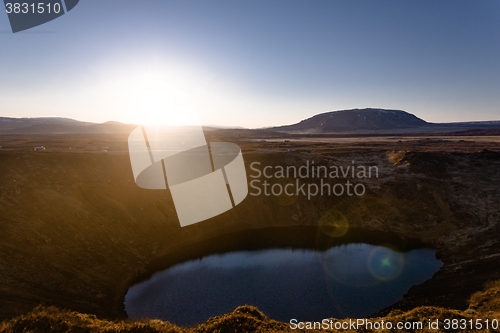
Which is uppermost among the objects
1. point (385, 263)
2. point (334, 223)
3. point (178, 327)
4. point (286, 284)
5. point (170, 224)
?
point (178, 327)

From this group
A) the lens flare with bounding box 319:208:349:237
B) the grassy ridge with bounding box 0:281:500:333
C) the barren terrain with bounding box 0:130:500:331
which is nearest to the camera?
the grassy ridge with bounding box 0:281:500:333

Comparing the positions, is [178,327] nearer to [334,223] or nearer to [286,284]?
[286,284]

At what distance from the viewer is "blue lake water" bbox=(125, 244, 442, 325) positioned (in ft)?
88.7

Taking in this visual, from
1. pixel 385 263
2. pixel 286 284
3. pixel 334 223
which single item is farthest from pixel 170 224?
pixel 385 263

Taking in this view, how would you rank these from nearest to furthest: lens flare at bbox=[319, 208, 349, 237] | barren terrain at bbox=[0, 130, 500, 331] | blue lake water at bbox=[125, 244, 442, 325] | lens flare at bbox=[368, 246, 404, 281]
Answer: blue lake water at bbox=[125, 244, 442, 325]
barren terrain at bbox=[0, 130, 500, 331]
lens flare at bbox=[368, 246, 404, 281]
lens flare at bbox=[319, 208, 349, 237]

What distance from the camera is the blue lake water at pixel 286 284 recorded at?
27.0m

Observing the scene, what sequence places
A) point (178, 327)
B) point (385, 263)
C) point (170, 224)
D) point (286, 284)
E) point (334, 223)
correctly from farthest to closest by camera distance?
point (334, 223)
point (170, 224)
point (385, 263)
point (286, 284)
point (178, 327)

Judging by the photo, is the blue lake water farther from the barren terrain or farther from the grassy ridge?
the grassy ridge

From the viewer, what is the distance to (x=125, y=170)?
53781 millimetres

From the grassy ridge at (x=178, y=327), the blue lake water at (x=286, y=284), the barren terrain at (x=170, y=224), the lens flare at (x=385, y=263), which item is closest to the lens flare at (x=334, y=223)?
the barren terrain at (x=170, y=224)

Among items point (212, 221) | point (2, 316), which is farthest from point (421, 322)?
point (212, 221)

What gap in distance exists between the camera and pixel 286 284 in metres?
32.0

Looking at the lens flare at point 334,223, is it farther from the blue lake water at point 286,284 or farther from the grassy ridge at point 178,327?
the grassy ridge at point 178,327

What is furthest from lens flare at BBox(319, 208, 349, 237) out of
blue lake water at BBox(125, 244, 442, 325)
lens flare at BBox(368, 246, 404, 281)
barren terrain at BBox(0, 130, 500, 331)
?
lens flare at BBox(368, 246, 404, 281)
